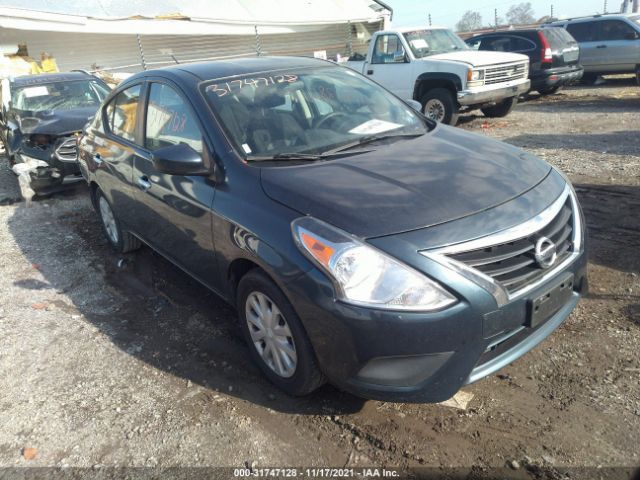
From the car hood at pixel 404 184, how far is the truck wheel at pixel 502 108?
8266 mm

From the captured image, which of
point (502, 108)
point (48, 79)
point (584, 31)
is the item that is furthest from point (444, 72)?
point (584, 31)

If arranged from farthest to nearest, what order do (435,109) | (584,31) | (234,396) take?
1. (584,31)
2. (435,109)
3. (234,396)

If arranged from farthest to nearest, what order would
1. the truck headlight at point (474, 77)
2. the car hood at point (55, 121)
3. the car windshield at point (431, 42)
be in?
the car windshield at point (431, 42)
the truck headlight at point (474, 77)
the car hood at point (55, 121)

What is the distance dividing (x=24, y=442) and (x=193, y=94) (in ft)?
7.60

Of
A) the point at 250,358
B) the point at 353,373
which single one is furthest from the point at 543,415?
the point at 250,358

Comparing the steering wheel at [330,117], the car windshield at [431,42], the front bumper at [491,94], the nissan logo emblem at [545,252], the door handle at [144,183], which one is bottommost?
the front bumper at [491,94]

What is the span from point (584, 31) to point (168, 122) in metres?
14.8

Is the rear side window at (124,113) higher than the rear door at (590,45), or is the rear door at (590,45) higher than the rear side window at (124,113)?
the rear side window at (124,113)

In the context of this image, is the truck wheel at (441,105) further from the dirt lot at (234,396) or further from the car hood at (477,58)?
the dirt lot at (234,396)

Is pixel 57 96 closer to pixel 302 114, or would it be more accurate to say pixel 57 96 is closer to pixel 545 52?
pixel 302 114

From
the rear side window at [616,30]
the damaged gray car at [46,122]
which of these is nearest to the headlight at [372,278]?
the damaged gray car at [46,122]

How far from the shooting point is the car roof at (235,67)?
374 cm

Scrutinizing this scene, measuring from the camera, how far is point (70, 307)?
14.5 feet

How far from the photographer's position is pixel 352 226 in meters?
2.50
